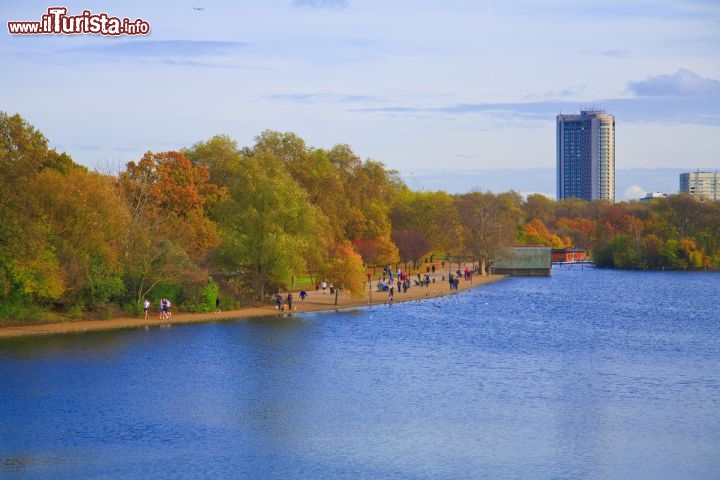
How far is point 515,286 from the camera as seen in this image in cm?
9825

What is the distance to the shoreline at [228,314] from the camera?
1970 inches

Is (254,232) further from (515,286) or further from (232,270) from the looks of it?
(515,286)

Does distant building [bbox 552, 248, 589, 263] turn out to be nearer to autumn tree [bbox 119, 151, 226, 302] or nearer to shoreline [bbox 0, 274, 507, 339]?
shoreline [bbox 0, 274, 507, 339]

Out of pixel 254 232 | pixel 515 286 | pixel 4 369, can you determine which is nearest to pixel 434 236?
pixel 515 286

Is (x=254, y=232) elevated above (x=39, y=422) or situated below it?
above

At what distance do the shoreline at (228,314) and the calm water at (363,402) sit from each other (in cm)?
177

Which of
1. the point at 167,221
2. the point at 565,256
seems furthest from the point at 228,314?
the point at 565,256

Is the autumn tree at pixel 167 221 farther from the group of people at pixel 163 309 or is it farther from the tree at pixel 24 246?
the tree at pixel 24 246

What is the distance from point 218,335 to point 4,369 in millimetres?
13620

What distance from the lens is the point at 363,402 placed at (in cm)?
→ 3438

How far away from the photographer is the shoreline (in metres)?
50.0

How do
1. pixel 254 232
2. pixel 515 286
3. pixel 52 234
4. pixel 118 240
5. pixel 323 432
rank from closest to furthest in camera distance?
pixel 323 432 < pixel 52 234 < pixel 118 240 < pixel 254 232 < pixel 515 286

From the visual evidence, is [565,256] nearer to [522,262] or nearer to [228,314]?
[522,262]

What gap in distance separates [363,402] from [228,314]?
2588 centimetres
